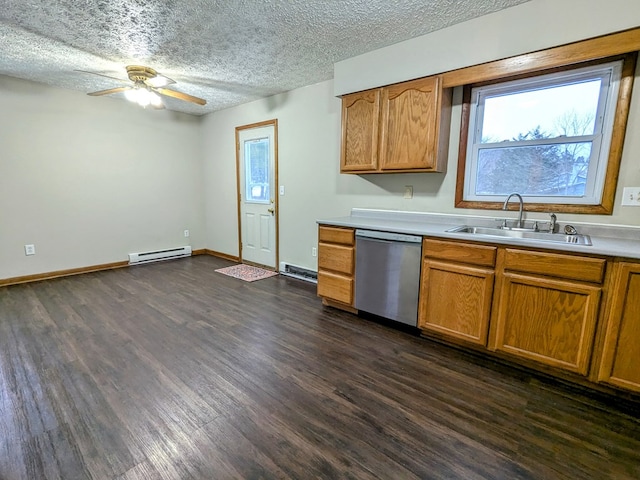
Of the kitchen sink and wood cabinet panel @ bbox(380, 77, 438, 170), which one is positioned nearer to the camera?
the kitchen sink

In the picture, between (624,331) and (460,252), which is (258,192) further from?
(624,331)

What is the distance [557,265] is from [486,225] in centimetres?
76

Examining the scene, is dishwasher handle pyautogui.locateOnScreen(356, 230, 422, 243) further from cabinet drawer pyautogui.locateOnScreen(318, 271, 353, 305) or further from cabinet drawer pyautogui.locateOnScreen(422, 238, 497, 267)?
cabinet drawer pyautogui.locateOnScreen(318, 271, 353, 305)

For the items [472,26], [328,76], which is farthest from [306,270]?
[472,26]

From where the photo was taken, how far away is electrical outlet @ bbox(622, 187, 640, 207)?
195cm

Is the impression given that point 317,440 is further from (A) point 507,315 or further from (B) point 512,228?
(B) point 512,228

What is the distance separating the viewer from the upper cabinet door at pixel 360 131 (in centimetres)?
276

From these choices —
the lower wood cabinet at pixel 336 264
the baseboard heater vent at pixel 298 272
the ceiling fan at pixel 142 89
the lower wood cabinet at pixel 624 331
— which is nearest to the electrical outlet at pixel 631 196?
the lower wood cabinet at pixel 624 331

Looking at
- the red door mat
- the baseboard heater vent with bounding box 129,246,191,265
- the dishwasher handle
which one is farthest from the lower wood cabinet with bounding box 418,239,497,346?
the baseboard heater vent with bounding box 129,246,191,265

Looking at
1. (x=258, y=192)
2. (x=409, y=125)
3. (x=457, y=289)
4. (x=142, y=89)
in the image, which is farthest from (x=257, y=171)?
(x=457, y=289)

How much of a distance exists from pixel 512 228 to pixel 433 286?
2.44ft

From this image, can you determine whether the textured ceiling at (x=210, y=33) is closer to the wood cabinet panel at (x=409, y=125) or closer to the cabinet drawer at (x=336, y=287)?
the wood cabinet panel at (x=409, y=125)

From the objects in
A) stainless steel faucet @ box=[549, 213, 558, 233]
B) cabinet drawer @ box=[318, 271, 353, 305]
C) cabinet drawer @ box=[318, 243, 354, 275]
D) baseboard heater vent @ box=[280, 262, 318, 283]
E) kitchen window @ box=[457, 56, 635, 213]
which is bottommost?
baseboard heater vent @ box=[280, 262, 318, 283]

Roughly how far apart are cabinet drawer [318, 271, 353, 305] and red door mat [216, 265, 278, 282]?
1216mm
